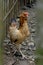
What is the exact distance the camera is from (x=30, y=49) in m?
3.78

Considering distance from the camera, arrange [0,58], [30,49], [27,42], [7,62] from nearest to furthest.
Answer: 1. [0,58]
2. [7,62]
3. [30,49]
4. [27,42]

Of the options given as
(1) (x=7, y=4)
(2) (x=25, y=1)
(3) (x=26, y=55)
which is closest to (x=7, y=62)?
(3) (x=26, y=55)

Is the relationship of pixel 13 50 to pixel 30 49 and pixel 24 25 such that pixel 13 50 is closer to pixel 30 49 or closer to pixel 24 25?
pixel 30 49

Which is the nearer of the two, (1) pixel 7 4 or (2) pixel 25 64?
(2) pixel 25 64

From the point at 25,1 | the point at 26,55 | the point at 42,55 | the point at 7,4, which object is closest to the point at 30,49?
the point at 26,55

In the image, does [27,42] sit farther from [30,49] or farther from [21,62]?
[21,62]

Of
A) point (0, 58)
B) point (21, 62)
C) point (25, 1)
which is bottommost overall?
point (21, 62)

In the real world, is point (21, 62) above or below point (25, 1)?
below

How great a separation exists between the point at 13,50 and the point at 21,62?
36cm

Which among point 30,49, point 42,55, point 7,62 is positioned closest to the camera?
point 42,55

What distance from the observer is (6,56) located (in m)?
3.47

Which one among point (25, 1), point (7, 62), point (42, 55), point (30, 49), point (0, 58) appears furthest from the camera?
point (25, 1)

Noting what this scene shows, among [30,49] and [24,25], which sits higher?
[24,25]

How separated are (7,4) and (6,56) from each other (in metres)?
1.15
